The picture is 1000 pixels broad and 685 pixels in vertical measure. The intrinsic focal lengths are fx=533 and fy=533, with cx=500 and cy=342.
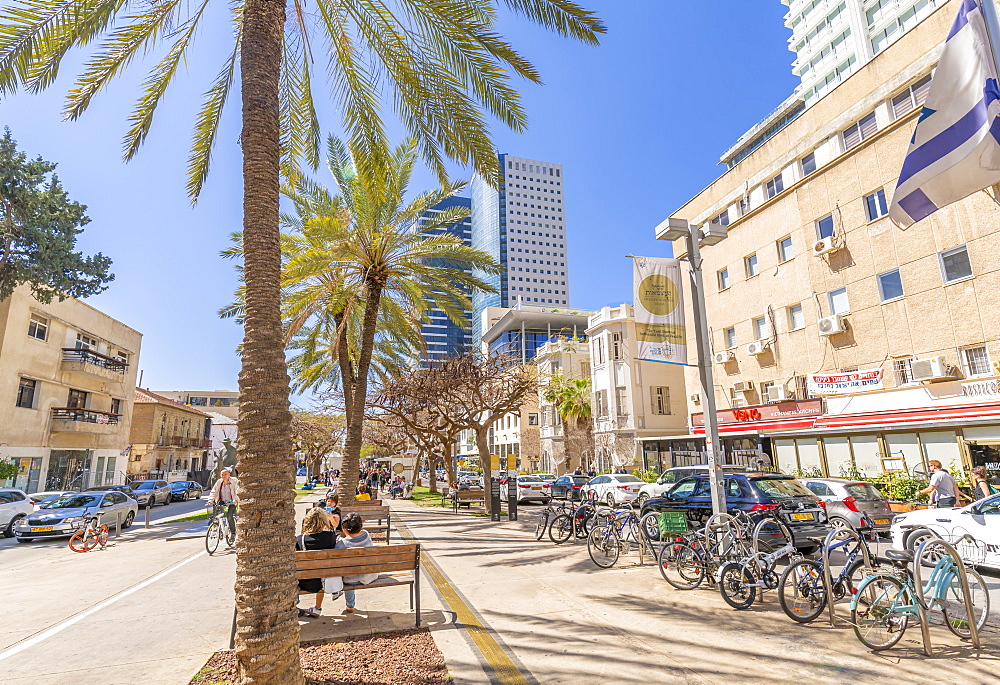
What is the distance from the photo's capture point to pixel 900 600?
206 inches

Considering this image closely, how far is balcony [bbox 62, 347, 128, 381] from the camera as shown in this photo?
3247 cm

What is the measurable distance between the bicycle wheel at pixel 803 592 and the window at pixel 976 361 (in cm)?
1431

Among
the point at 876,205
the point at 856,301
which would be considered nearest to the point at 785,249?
the point at 876,205

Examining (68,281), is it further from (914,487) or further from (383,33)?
(914,487)

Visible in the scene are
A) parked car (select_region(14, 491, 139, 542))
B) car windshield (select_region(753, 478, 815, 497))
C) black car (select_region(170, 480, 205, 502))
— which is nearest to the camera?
car windshield (select_region(753, 478, 815, 497))

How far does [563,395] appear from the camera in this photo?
4681 centimetres

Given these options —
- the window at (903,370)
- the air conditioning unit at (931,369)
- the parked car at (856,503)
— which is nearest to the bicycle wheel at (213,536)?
the parked car at (856,503)

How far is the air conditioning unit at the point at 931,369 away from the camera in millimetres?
16188

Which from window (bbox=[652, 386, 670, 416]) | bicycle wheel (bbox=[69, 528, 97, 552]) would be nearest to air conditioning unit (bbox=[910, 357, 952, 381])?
window (bbox=[652, 386, 670, 416])

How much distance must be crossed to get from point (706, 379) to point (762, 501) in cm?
265

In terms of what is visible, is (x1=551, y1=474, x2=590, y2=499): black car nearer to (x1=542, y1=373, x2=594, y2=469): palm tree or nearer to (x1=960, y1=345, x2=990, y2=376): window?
(x1=960, y1=345, x2=990, y2=376): window

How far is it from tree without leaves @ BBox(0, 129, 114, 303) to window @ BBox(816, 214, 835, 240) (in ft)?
108

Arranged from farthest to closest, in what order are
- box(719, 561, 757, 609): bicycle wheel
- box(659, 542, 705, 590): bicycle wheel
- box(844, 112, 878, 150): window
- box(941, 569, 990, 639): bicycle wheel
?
box(844, 112, 878, 150): window → box(659, 542, 705, 590): bicycle wheel → box(719, 561, 757, 609): bicycle wheel → box(941, 569, 990, 639): bicycle wheel

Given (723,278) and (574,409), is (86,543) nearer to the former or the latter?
(723,278)
